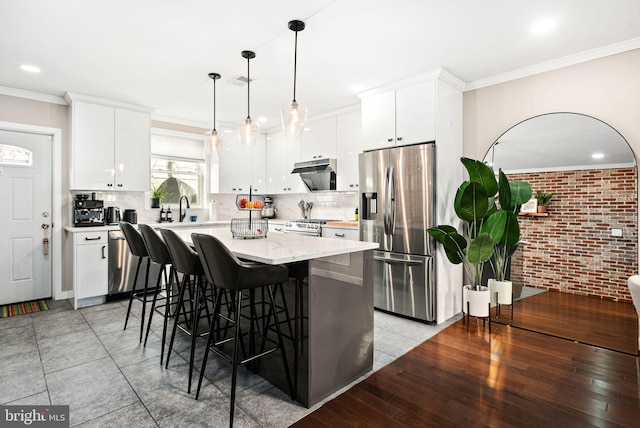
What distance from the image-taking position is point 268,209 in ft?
20.8

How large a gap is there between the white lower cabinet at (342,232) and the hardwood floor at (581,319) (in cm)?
177

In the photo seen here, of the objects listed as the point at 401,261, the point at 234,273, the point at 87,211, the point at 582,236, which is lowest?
the point at 401,261

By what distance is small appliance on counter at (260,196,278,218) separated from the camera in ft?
20.6

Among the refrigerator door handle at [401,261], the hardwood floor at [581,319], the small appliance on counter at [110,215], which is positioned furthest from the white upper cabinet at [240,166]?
the hardwood floor at [581,319]

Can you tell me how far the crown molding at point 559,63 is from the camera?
2.82 metres

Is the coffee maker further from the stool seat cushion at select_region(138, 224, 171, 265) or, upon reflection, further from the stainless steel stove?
the stainless steel stove

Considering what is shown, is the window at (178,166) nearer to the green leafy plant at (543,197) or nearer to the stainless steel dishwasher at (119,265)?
the stainless steel dishwasher at (119,265)

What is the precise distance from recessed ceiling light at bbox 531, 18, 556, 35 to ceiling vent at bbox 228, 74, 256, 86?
2.60 m

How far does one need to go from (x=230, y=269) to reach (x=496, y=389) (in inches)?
74.3

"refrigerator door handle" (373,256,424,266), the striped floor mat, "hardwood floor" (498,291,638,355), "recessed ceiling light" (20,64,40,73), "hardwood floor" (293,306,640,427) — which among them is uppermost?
"recessed ceiling light" (20,64,40,73)

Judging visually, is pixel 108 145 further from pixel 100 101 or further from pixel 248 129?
pixel 248 129

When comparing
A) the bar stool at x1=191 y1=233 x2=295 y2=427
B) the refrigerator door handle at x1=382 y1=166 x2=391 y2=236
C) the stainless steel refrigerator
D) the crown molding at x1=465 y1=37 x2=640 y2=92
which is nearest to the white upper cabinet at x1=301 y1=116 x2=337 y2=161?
the stainless steel refrigerator

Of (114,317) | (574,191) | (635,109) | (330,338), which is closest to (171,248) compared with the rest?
(330,338)

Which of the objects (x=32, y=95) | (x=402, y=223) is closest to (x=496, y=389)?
(x=402, y=223)
